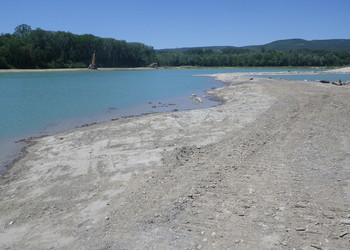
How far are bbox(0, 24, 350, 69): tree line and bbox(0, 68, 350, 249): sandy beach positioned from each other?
94299 millimetres

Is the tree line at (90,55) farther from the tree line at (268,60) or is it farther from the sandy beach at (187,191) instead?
the sandy beach at (187,191)

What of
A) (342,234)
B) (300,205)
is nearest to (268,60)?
(300,205)

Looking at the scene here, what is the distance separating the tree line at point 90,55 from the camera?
97.2 meters

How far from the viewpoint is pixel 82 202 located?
6.14 metres

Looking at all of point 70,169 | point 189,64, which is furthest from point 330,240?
point 189,64

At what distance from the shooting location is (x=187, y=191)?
234 inches

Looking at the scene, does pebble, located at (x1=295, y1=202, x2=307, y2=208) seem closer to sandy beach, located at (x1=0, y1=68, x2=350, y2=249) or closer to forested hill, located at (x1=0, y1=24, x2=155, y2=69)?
sandy beach, located at (x1=0, y1=68, x2=350, y2=249)

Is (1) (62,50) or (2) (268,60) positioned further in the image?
(2) (268,60)

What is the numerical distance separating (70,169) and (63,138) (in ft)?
13.5

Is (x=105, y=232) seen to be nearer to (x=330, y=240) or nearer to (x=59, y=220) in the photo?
(x=59, y=220)

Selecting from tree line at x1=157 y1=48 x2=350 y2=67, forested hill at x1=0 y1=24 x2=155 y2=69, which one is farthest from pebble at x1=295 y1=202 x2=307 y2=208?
tree line at x1=157 y1=48 x2=350 y2=67

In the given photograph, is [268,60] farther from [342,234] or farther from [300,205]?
[342,234]

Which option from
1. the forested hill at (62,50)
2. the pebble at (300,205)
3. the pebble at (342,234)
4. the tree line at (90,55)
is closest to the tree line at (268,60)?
the tree line at (90,55)

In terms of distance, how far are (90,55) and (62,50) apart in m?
11.9
